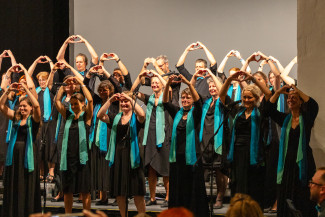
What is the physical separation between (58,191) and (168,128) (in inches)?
55.6

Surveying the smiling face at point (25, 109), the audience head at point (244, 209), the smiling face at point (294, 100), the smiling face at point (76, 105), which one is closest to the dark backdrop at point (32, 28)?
the smiling face at point (76, 105)

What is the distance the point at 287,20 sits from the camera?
25.0 ft

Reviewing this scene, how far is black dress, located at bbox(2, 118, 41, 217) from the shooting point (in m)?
5.44

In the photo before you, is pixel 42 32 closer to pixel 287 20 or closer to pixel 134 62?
pixel 134 62

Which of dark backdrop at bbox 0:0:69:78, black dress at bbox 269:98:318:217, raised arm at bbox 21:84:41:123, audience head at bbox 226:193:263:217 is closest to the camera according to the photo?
audience head at bbox 226:193:263:217

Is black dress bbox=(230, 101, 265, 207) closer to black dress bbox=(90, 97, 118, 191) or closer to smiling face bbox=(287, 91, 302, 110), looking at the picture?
smiling face bbox=(287, 91, 302, 110)

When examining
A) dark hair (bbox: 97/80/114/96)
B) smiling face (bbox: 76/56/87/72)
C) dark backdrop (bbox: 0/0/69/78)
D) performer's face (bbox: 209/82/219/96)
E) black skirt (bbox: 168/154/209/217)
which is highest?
dark backdrop (bbox: 0/0/69/78)

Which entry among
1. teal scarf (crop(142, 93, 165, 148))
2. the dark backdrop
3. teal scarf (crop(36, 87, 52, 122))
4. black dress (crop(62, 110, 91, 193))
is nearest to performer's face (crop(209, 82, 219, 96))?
teal scarf (crop(142, 93, 165, 148))

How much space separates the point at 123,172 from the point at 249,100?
4.34 feet

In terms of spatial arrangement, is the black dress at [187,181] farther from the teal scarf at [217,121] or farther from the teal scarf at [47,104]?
the teal scarf at [47,104]

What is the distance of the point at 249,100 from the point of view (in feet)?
16.5

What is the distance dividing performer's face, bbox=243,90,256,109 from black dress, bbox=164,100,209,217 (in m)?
0.48

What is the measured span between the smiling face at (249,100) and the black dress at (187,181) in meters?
0.49

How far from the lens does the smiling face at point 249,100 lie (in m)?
5.02
